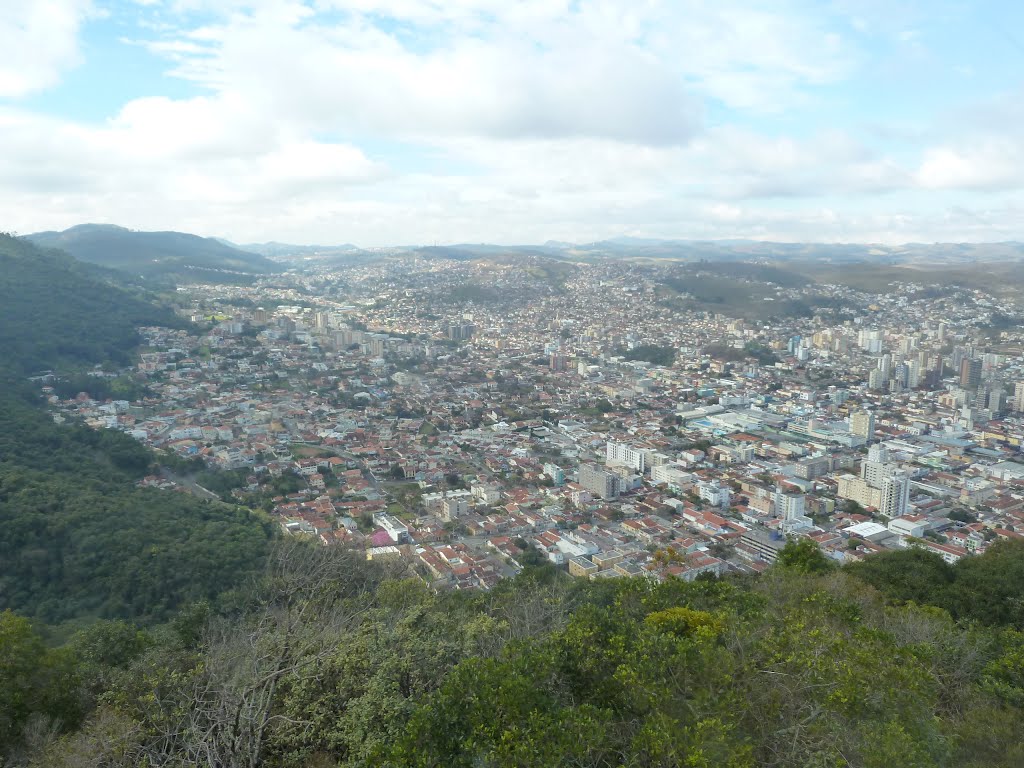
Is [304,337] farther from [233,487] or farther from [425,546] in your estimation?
[425,546]

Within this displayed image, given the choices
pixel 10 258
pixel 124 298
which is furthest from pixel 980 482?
pixel 10 258

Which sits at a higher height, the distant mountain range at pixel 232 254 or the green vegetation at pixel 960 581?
the distant mountain range at pixel 232 254

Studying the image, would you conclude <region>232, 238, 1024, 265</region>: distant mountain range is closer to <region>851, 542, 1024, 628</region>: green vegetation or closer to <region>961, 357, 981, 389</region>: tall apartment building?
<region>961, 357, 981, 389</region>: tall apartment building

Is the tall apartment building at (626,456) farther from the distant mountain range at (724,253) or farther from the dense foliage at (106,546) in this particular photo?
the distant mountain range at (724,253)

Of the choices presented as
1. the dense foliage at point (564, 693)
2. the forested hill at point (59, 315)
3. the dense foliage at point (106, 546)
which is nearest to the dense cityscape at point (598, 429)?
the forested hill at point (59, 315)

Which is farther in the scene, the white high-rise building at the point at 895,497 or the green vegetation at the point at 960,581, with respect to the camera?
the white high-rise building at the point at 895,497
